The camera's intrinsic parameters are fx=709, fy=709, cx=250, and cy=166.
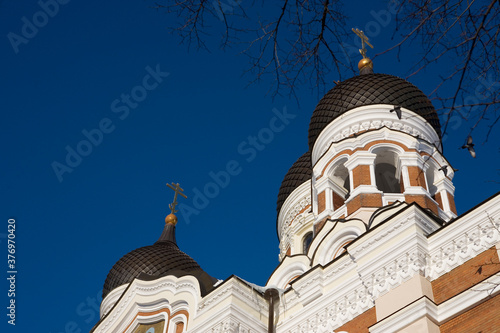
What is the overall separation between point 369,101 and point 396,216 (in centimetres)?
613

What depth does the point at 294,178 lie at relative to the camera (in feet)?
63.9

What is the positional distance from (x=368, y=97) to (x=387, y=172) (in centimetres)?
178

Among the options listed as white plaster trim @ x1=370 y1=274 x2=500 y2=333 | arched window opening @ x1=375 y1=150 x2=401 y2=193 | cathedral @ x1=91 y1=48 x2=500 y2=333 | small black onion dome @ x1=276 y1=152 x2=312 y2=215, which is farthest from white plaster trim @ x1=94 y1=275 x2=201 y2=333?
small black onion dome @ x1=276 y1=152 x2=312 y2=215

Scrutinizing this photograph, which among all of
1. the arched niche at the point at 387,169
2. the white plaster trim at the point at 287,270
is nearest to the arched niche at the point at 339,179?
the arched niche at the point at 387,169

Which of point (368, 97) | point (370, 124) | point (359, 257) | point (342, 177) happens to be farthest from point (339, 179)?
point (359, 257)

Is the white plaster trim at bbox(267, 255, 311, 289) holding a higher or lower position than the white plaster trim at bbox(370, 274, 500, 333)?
higher

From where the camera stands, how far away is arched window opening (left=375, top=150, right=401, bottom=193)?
14367mm

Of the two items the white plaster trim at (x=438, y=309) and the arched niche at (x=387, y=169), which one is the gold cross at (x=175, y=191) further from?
the white plaster trim at (x=438, y=309)

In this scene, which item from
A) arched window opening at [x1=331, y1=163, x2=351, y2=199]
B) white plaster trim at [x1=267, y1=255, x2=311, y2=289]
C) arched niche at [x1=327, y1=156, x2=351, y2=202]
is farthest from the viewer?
arched window opening at [x1=331, y1=163, x2=351, y2=199]

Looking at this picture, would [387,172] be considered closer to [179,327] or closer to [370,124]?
[370,124]

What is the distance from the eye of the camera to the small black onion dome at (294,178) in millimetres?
19255

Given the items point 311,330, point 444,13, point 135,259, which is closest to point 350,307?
point 311,330

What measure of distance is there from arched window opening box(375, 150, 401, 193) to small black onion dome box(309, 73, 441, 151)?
1486mm

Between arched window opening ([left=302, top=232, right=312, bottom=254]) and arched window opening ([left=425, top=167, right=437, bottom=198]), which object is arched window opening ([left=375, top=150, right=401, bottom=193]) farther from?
arched window opening ([left=302, top=232, right=312, bottom=254])
